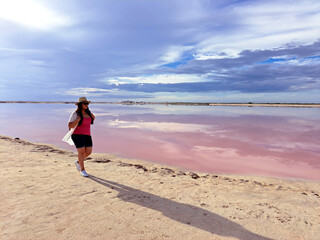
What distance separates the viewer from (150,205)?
186 inches

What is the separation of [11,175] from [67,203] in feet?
9.39

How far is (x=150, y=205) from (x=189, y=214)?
2.94ft

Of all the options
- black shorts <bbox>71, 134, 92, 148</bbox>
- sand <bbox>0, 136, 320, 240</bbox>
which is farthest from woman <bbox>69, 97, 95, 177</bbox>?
sand <bbox>0, 136, 320, 240</bbox>

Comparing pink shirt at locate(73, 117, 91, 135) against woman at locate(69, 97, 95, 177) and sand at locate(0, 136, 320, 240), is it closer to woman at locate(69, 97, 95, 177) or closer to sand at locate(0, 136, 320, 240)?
woman at locate(69, 97, 95, 177)

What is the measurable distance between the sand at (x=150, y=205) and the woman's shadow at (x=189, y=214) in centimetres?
2

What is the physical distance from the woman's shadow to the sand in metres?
0.02

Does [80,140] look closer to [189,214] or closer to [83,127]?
[83,127]

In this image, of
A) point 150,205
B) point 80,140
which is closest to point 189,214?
point 150,205

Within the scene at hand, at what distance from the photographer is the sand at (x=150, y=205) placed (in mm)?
3740

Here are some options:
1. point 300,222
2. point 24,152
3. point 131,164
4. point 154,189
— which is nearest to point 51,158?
point 24,152

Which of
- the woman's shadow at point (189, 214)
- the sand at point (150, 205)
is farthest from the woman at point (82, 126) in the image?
the woman's shadow at point (189, 214)

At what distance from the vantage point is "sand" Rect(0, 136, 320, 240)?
374 centimetres

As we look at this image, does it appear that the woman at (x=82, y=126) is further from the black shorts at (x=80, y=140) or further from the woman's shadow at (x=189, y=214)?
the woman's shadow at (x=189, y=214)

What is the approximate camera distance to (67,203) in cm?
464
